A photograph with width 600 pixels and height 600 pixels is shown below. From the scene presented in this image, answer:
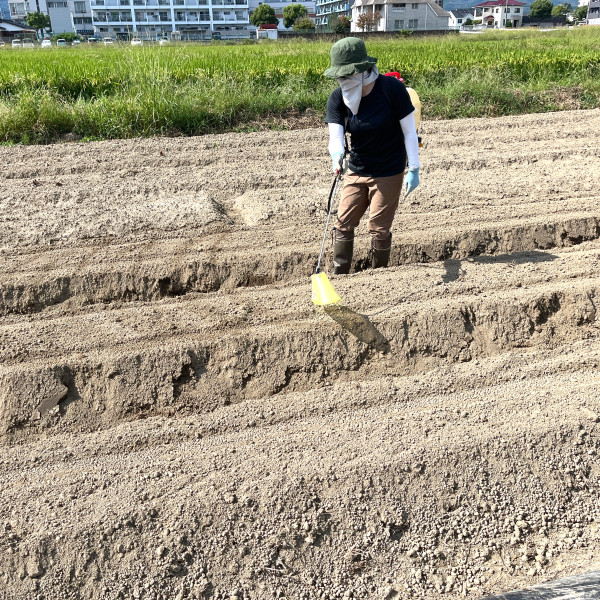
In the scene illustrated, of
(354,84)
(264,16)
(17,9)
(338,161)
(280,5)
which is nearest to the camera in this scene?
(354,84)

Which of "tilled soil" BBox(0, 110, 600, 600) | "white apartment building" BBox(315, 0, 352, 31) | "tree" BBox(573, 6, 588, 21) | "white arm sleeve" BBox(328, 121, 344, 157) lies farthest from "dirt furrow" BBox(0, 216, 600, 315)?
"tree" BBox(573, 6, 588, 21)

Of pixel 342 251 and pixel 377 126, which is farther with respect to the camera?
pixel 342 251

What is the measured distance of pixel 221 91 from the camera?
9320 mm

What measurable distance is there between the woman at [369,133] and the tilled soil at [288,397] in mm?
615

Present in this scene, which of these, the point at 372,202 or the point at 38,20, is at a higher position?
the point at 38,20

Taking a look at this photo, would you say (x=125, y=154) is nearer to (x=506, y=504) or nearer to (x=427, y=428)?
(x=427, y=428)

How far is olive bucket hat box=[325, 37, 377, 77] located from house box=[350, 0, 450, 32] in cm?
5141

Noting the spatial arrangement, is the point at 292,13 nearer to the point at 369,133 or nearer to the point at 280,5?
the point at 280,5

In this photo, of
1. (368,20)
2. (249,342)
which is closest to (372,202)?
(249,342)

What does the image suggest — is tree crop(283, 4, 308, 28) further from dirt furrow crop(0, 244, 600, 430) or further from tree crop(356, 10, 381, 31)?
dirt furrow crop(0, 244, 600, 430)

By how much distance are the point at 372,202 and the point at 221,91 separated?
612 centimetres

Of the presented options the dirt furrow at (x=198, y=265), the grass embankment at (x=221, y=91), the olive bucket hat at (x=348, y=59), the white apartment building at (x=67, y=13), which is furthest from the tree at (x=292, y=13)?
the olive bucket hat at (x=348, y=59)

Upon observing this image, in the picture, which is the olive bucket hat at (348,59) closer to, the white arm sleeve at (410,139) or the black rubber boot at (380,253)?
the white arm sleeve at (410,139)

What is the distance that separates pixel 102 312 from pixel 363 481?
231cm
